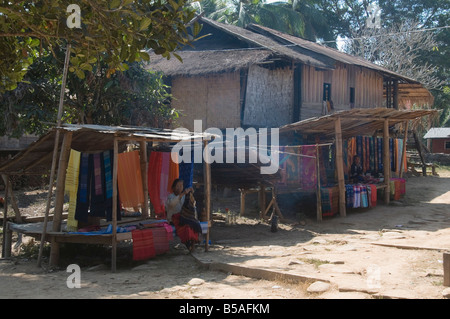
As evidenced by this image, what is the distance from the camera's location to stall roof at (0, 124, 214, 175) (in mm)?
6945

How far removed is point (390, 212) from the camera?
1159cm

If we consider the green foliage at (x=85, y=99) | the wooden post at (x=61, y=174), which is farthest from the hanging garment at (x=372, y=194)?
the wooden post at (x=61, y=174)

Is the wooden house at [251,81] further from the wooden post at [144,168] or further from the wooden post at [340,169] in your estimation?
the wooden post at [144,168]

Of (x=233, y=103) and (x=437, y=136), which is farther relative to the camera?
(x=437, y=136)

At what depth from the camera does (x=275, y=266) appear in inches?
247

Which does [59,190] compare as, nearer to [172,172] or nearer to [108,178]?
[108,178]

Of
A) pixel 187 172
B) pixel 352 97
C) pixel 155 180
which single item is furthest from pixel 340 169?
pixel 352 97

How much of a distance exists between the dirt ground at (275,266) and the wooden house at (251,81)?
496 centimetres

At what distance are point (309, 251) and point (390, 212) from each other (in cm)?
495

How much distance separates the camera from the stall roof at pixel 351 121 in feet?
36.9
